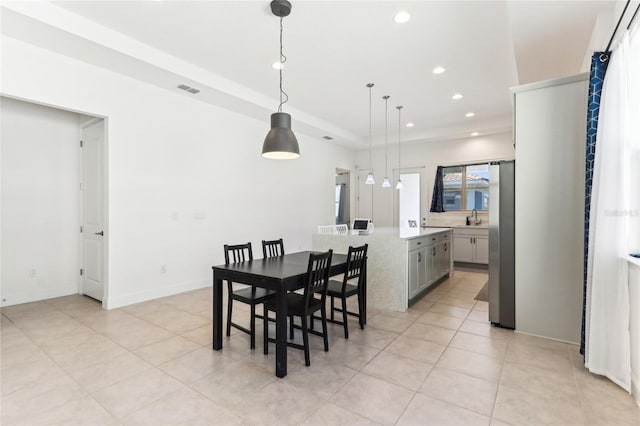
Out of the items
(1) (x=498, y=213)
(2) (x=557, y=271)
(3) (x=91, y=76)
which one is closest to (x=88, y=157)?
(3) (x=91, y=76)

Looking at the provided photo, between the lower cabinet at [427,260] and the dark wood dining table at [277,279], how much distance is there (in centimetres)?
128

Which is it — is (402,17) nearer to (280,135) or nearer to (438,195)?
(280,135)

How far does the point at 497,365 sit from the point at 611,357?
0.72m

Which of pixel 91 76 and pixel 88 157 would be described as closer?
pixel 91 76

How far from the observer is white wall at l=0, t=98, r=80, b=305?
3.90 metres

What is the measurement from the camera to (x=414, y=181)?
775 centimetres

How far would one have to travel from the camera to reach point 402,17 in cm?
302

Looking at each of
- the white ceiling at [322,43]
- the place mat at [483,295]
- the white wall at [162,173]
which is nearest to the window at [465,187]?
the white ceiling at [322,43]

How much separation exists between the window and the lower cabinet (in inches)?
78.4

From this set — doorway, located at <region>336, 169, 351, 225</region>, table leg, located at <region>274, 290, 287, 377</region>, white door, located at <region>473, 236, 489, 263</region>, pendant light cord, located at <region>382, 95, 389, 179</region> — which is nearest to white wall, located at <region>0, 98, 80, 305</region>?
table leg, located at <region>274, 290, 287, 377</region>

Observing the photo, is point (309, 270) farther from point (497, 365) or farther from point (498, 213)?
point (498, 213)

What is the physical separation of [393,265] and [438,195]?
4.17 m

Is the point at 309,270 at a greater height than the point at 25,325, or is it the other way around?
the point at 309,270

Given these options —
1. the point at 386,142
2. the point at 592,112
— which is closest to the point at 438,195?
the point at 386,142
